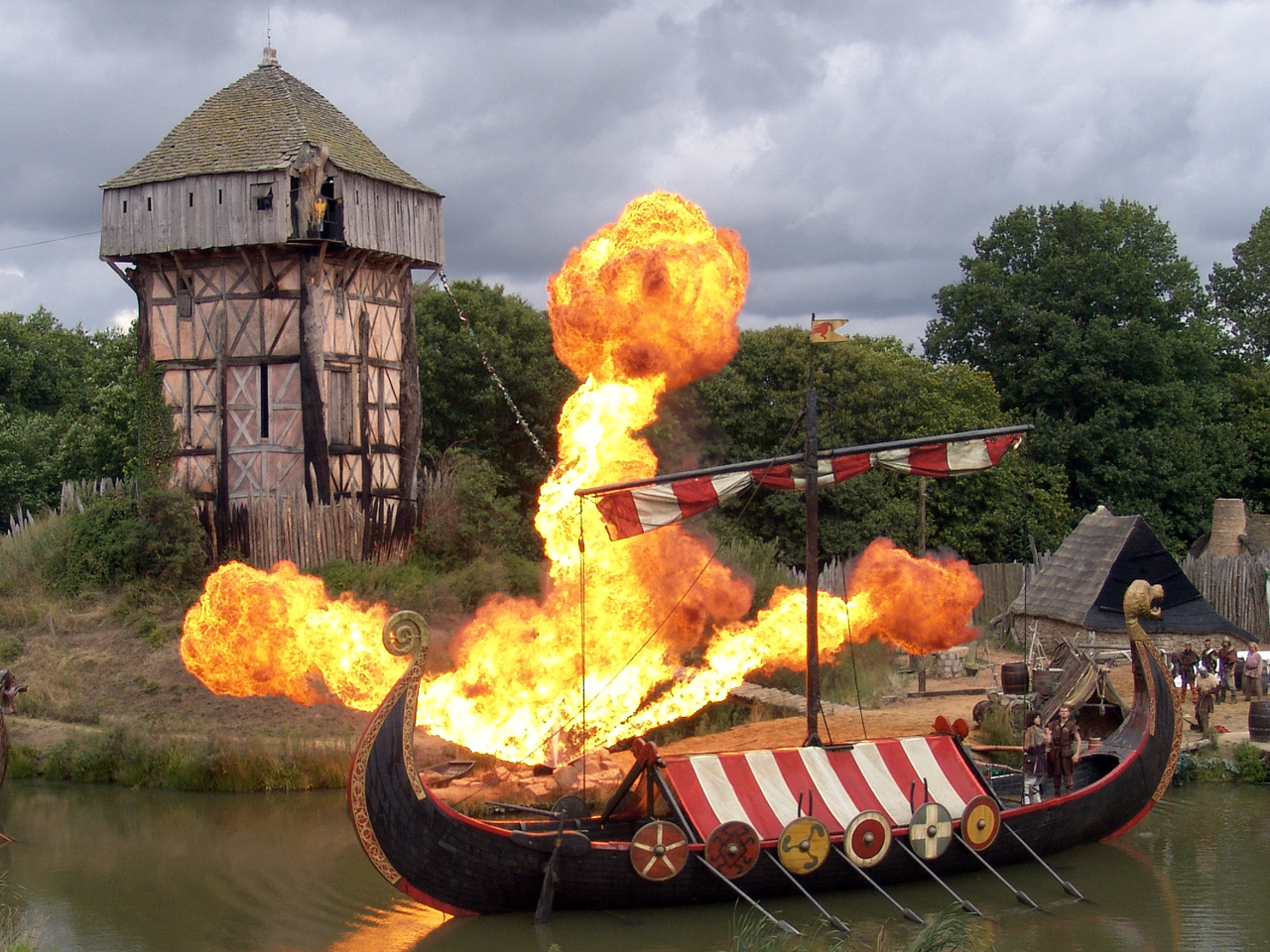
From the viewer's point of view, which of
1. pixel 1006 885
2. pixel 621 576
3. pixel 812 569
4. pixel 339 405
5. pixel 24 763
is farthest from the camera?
pixel 339 405

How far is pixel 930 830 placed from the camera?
15.0 m

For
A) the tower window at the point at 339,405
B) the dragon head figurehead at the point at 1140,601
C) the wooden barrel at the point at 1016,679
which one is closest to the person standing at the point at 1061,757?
the dragon head figurehead at the point at 1140,601

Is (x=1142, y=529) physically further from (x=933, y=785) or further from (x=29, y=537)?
(x=29, y=537)

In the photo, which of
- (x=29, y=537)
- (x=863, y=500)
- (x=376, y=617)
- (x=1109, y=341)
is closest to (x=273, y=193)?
(x=29, y=537)

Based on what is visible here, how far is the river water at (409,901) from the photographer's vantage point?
14156 millimetres

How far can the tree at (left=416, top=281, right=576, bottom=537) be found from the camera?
124 ft

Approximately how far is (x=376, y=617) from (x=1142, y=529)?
17502 mm

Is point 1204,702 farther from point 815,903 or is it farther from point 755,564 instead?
point 815,903

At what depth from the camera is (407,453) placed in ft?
106

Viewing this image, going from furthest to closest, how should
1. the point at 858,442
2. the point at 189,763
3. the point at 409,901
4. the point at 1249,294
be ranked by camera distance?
1. the point at 1249,294
2. the point at 858,442
3. the point at 189,763
4. the point at 409,901

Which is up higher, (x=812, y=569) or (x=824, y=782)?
(x=812, y=569)

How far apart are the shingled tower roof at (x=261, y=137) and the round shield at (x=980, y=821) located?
20.7m

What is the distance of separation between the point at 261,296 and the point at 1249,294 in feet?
118

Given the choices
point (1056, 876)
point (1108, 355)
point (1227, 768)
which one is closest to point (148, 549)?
point (1056, 876)
